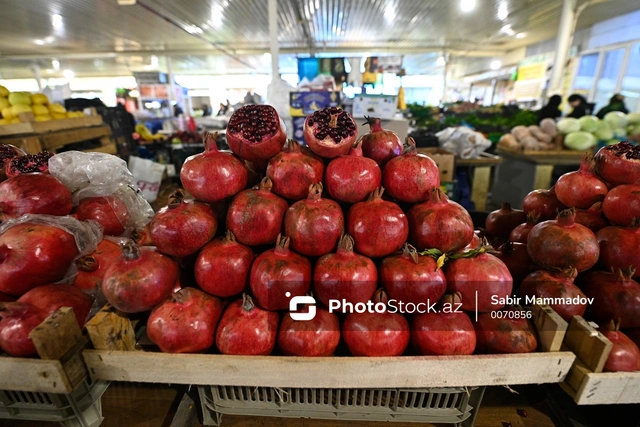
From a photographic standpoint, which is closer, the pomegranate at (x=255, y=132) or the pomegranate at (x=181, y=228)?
the pomegranate at (x=181, y=228)

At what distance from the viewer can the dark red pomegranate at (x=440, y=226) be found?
1006 millimetres

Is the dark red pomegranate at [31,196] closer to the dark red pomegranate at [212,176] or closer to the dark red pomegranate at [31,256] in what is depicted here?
the dark red pomegranate at [31,256]

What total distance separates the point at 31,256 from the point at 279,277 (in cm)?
82

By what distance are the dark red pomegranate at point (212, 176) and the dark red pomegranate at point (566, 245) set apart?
111 cm

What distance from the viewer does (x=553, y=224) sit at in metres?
1.12

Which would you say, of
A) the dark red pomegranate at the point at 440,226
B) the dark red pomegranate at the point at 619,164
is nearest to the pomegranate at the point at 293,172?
the dark red pomegranate at the point at 440,226

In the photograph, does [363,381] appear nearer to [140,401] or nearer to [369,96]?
[140,401]

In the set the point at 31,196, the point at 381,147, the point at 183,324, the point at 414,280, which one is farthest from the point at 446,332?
the point at 31,196

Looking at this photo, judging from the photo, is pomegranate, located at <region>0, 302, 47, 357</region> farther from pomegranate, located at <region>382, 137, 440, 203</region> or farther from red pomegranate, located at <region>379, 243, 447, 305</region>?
pomegranate, located at <region>382, 137, 440, 203</region>

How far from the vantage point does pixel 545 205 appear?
1.39m

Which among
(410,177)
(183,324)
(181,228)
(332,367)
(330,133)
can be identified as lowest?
(332,367)

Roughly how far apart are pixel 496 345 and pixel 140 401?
130cm

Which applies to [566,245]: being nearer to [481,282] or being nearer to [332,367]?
[481,282]

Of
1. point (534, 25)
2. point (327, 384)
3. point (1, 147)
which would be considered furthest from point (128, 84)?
point (327, 384)
